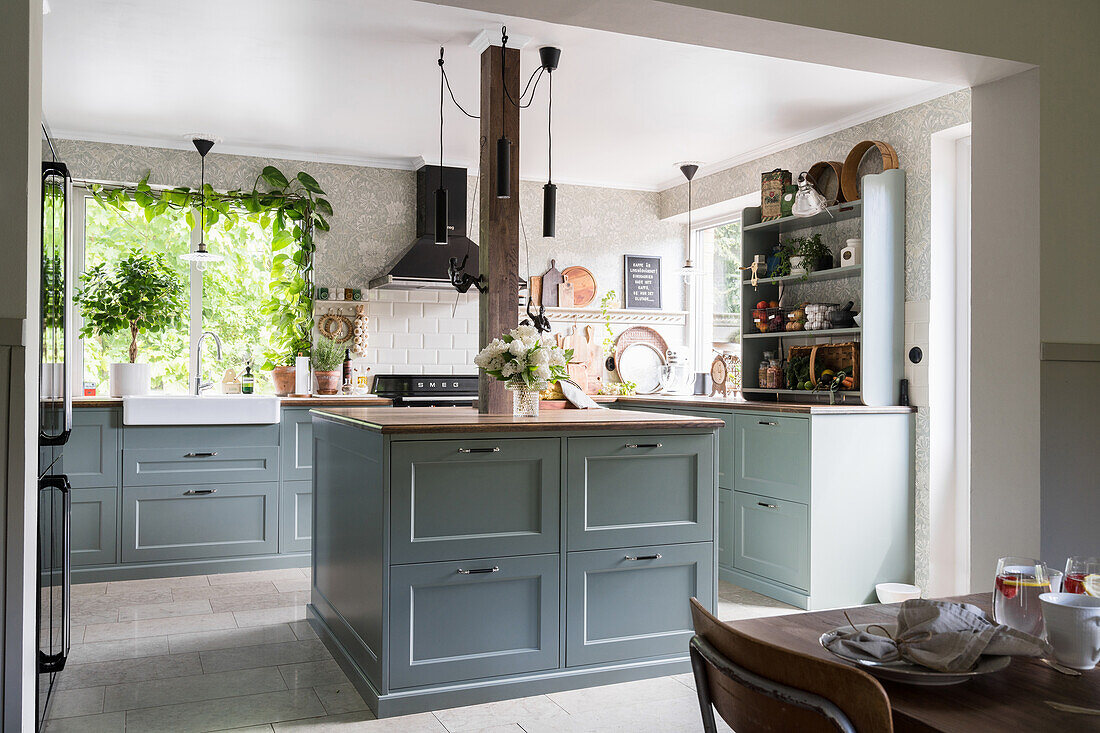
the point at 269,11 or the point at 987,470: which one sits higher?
the point at 269,11

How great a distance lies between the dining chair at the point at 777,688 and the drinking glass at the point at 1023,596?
0.49m

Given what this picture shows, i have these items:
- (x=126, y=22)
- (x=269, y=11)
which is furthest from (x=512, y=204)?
(x=126, y=22)

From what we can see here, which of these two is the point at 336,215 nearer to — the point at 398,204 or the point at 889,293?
the point at 398,204

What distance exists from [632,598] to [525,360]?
1.01 metres

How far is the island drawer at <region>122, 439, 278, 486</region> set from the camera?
4.97 metres

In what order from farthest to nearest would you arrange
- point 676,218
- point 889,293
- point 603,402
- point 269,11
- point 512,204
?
1. point 676,218
2. point 603,402
3. point 889,293
4. point 512,204
5. point 269,11

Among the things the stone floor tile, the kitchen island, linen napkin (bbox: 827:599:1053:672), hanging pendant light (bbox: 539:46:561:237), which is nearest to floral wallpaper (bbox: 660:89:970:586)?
the kitchen island

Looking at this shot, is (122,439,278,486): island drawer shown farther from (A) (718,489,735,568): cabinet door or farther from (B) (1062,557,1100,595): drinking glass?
(B) (1062,557,1100,595): drinking glass

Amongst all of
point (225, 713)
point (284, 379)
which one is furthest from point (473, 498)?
point (284, 379)

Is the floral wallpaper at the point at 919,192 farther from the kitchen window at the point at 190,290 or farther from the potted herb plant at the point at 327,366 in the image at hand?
the kitchen window at the point at 190,290

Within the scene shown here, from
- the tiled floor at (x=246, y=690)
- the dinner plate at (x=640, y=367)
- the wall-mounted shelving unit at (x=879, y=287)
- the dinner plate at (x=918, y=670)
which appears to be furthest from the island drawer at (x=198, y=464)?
the dinner plate at (x=918, y=670)

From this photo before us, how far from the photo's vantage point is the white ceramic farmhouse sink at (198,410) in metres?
4.94

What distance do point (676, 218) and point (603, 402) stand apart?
1.83m

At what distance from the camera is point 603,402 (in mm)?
5961
